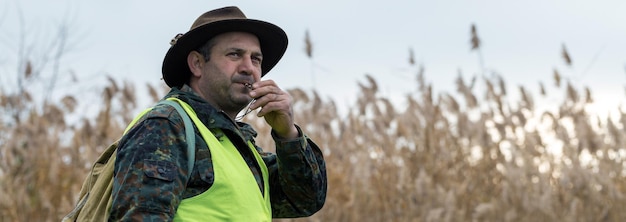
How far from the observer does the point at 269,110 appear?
2428 millimetres

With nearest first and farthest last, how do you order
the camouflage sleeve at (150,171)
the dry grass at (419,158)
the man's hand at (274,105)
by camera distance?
the camouflage sleeve at (150,171) → the man's hand at (274,105) → the dry grass at (419,158)

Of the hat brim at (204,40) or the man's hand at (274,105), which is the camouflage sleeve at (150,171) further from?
the hat brim at (204,40)

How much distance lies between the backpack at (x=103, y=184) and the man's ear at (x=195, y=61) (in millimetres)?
193

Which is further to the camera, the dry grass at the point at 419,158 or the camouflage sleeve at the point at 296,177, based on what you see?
the dry grass at the point at 419,158

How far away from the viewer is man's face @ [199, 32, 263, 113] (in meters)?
2.51

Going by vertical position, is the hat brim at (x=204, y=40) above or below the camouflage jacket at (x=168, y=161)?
above

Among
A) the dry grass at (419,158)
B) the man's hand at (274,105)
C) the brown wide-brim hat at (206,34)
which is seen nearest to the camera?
the man's hand at (274,105)

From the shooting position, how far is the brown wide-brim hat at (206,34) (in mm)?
2586

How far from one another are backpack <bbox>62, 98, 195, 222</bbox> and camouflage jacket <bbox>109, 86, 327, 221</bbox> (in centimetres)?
2

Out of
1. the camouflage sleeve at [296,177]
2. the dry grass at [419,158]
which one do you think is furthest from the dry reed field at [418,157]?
the camouflage sleeve at [296,177]

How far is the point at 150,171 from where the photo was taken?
2.13 meters

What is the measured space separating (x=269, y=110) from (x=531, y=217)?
13.2ft

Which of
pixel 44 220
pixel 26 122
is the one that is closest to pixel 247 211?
pixel 44 220

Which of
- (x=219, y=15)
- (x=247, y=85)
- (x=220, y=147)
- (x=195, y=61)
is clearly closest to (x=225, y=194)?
(x=220, y=147)
